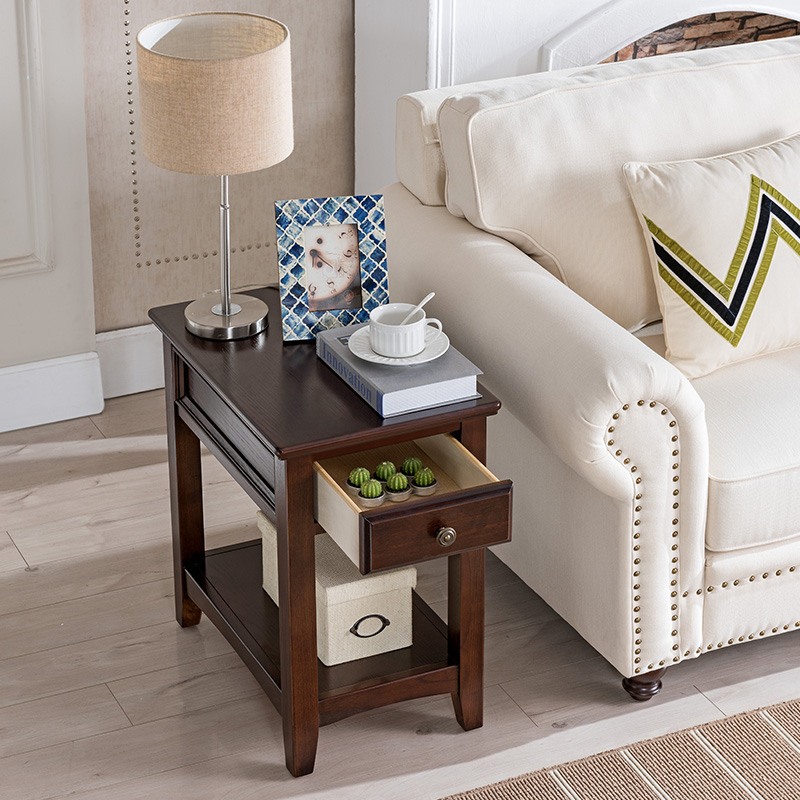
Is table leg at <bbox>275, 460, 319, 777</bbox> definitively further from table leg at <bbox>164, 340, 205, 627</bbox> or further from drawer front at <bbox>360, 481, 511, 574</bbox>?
table leg at <bbox>164, 340, 205, 627</bbox>

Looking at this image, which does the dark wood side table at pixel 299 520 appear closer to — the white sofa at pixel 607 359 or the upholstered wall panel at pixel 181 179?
the white sofa at pixel 607 359

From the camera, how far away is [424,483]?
166cm

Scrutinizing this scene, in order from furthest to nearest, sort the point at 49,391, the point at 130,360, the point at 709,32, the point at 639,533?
the point at 709,32 → the point at 130,360 → the point at 49,391 → the point at 639,533

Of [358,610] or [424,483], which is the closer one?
[424,483]

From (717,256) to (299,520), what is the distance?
2.94ft

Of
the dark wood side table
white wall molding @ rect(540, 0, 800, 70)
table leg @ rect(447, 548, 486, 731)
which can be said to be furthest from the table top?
white wall molding @ rect(540, 0, 800, 70)

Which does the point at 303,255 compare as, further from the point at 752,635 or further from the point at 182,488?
the point at 752,635

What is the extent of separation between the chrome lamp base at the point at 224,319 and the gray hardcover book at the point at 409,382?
191mm

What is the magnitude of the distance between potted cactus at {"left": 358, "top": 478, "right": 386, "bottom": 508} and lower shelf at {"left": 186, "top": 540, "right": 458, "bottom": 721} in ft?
1.11

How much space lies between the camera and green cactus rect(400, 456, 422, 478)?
1.70m

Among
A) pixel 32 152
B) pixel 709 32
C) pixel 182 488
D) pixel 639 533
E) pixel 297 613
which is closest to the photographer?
pixel 297 613

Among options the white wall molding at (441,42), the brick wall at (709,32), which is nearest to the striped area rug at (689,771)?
the white wall molding at (441,42)

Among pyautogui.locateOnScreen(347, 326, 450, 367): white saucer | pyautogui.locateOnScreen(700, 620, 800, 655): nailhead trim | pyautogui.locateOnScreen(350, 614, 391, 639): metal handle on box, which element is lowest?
pyautogui.locateOnScreen(700, 620, 800, 655): nailhead trim

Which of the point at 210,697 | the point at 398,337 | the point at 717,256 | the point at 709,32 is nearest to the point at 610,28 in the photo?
the point at 709,32
